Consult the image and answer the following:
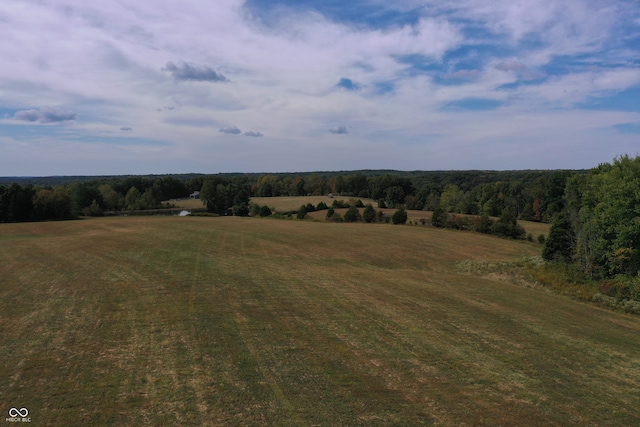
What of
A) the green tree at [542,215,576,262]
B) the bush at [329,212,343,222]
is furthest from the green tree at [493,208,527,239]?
the bush at [329,212,343,222]

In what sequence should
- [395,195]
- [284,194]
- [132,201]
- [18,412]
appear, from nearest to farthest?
[18,412], [395,195], [132,201], [284,194]

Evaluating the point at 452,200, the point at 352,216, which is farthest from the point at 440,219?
the point at 452,200

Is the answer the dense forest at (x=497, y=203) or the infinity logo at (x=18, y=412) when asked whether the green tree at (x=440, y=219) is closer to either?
the dense forest at (x=497, y=203)

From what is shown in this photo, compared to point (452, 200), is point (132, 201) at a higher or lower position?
lower

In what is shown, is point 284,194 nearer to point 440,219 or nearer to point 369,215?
point 369,215

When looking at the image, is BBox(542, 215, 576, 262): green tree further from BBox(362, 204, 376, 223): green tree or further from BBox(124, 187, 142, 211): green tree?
BBox(124, 187, 142, 211): green tree

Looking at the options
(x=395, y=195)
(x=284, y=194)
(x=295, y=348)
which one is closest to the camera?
(x=295, y=348)

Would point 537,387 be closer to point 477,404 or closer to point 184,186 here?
point 477,404

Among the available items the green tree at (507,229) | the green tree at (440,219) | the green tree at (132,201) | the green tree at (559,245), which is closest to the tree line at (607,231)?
the green tree at (559,245)
